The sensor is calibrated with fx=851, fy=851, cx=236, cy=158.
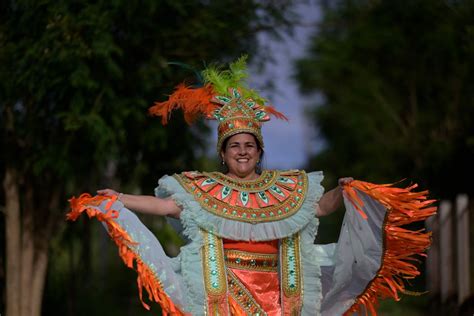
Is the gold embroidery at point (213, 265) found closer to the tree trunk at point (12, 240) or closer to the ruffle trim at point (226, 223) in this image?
the ruffle trim at point (226, 223)

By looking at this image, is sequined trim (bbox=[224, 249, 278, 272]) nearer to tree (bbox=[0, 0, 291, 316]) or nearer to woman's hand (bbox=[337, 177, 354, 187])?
woman's hand (bbox=[337, 177, 354, 187])

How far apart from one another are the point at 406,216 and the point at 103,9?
3313 mm

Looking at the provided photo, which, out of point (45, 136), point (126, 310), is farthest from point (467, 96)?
point (45, 136)

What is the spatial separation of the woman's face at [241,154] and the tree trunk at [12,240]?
296 centimetres

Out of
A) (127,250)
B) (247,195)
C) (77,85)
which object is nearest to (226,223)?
(247,195)

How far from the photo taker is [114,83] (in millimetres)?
7406

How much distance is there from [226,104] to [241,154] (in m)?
0.34

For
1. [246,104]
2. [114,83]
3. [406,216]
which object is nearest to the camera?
[406,216]

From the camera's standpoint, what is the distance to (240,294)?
495 cm

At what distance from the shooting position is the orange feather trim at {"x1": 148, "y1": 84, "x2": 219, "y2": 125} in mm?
5285

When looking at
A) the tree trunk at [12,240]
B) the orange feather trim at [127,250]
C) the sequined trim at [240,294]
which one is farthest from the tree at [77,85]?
the sequined trim at [240,294]

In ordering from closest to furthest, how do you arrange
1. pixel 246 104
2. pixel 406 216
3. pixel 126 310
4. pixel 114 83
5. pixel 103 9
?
pixel 406 216 < pixel 246 104 < pixel 103 9 < pixel 114 83 < pixel 126 310

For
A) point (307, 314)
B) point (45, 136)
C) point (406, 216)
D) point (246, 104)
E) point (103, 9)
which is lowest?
point (307, 314)

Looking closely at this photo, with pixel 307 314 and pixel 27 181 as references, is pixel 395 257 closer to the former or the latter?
pixel 307 314
